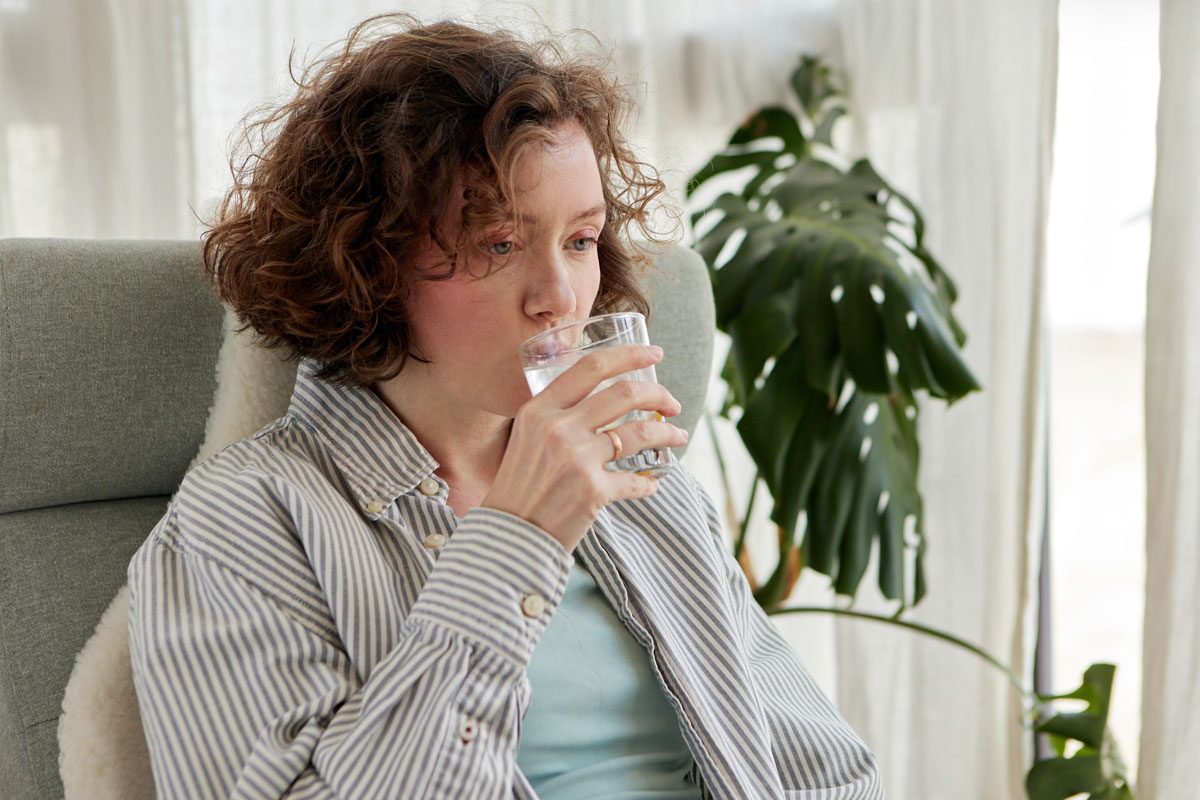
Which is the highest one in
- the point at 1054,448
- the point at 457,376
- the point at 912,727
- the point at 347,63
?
the point at 347,63

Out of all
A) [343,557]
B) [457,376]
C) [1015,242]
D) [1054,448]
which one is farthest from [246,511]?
[1054,448]

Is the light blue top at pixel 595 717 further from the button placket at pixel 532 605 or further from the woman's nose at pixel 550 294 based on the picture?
the woman's nose at pixel 550 294

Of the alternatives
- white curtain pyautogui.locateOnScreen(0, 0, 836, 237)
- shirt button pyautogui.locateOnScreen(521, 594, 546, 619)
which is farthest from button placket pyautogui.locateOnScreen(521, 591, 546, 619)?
white curtain pyautogui.locateOnScreen(0, 0, 836, 237)

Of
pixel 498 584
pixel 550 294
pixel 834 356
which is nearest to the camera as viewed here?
pixel 498 584

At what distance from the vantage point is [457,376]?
1.05 meters

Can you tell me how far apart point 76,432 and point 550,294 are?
473mm

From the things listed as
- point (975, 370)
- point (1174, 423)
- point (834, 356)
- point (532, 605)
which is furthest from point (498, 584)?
point (975, 370)

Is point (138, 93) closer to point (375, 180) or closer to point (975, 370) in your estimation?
point (375, 180)

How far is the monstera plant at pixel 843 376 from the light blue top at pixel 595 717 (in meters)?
0.70

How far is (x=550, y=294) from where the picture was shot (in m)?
0.99

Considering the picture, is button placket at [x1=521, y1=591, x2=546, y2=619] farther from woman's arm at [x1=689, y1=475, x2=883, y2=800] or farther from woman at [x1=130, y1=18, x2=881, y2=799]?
woman's arm at [x1=689, y1=475, x2=883, y2=800]

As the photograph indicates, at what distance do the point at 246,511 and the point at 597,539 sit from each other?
1.06 ft

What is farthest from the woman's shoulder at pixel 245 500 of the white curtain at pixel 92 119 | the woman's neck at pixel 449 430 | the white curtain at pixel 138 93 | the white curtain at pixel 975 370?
the white curtain at pixel 975 370

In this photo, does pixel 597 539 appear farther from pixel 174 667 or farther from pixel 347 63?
pixel 347 63
